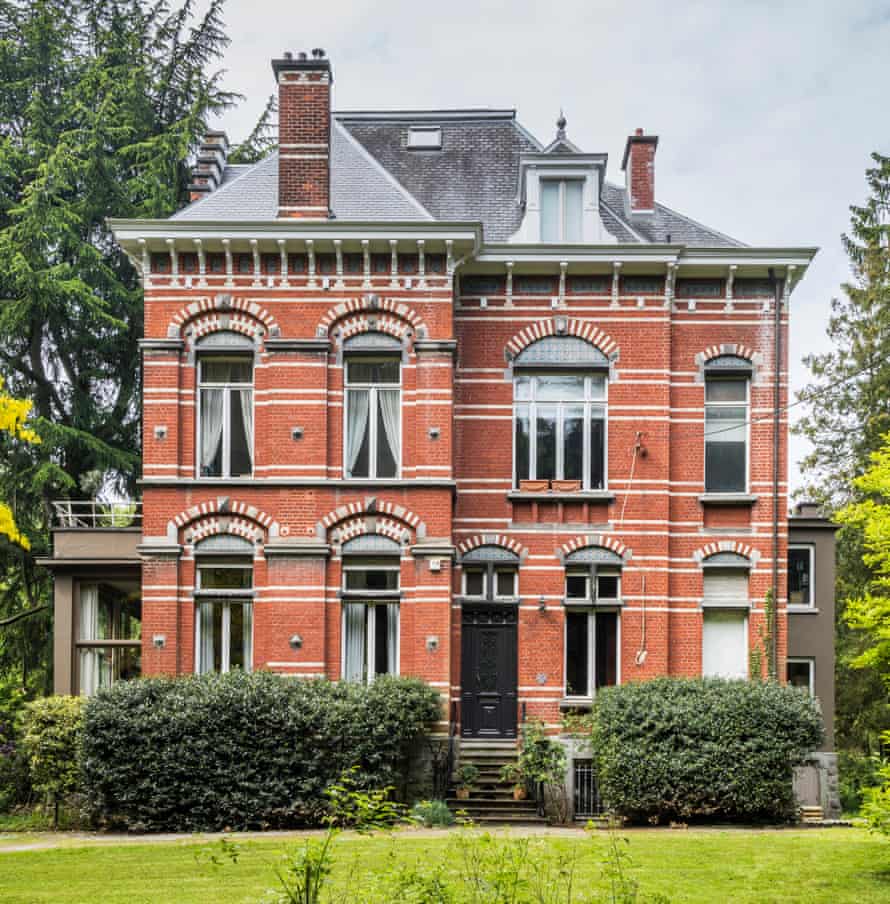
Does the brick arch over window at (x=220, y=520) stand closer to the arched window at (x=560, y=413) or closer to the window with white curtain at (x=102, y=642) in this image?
the window with white curtain at (x=102, y=642)

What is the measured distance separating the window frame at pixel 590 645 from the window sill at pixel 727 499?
7.91 feet

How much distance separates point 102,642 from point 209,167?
9.27 meters

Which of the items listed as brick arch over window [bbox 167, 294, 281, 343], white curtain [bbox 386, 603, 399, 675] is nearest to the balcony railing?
brick arch over window [bbox 167, 294, 281, 343]

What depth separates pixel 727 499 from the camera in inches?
885

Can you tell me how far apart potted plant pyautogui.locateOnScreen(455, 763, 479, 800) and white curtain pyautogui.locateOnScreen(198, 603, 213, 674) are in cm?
447

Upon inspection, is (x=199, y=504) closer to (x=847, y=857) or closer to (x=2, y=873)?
(x=2, y=873)

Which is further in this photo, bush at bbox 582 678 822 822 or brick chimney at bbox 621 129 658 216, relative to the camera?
brick chimney at bbox 621 129 658 216

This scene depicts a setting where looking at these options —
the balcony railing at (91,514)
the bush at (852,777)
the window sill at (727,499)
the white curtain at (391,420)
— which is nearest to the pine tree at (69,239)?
the balcony railing at (91,514)

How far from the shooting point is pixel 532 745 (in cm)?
2047

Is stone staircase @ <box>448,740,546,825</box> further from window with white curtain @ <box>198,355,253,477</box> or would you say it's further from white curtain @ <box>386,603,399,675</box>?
window with white curtain @ <box>198,355,253,477</box>

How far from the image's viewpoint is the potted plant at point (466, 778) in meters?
20.5

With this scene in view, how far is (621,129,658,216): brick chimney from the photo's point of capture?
79.2 ft

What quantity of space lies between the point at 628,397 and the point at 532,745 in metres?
6.22

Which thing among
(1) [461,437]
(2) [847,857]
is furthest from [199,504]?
(2) [847,857]
